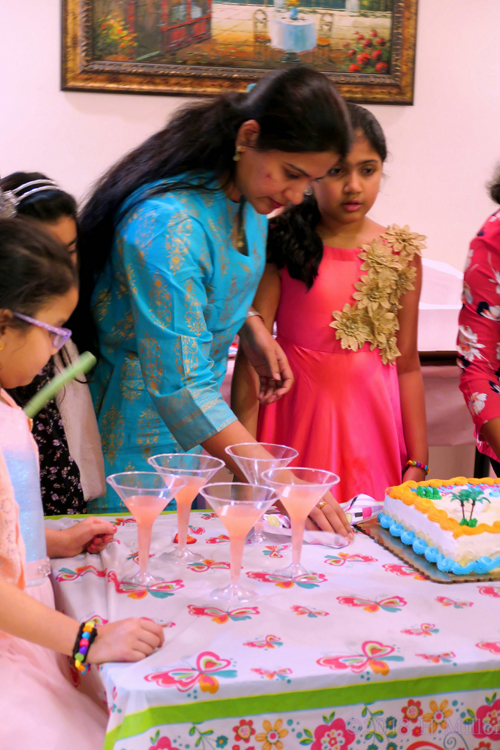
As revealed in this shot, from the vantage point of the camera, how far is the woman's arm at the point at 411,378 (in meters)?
2.11

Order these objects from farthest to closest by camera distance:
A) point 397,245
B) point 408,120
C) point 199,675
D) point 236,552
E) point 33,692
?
point 408,120
point 397,245
point 236,552
point 33,692
point 199,675

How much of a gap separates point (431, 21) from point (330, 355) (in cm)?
259

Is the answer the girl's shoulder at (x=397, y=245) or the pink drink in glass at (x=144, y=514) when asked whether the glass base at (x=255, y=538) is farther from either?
the girl's shoulder at (x=397, y=245)

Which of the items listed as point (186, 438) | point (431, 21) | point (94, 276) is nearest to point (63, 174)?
point (431, 21)

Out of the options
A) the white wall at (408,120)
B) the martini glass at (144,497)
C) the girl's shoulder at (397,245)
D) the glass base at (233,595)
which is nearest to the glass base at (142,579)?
the martini glass at (144,497)

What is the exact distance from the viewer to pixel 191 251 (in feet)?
4.95

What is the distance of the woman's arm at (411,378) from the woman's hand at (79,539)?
1.09 meters

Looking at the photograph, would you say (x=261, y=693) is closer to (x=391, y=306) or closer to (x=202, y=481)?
(x=202, y=481)

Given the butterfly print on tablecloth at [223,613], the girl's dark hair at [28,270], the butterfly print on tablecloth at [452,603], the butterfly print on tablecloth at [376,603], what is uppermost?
the girl's dark hair at [28,270]

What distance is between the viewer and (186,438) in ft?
4.60

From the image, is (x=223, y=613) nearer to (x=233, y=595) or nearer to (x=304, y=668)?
(x=233, y=595)

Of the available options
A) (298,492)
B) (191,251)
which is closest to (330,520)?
(298,492)

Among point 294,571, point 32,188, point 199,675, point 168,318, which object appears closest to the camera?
point 199,675

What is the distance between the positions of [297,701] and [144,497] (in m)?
0.37
